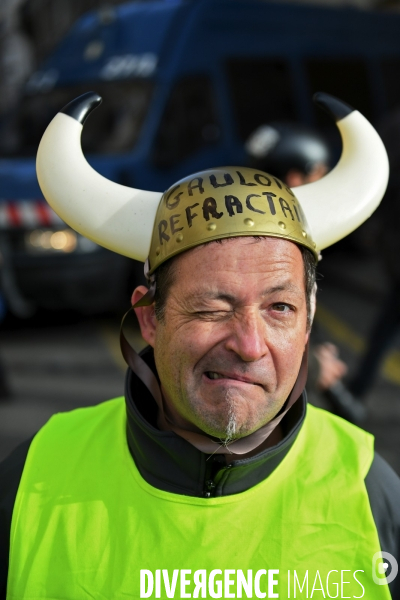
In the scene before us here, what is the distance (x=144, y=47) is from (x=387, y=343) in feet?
14.2

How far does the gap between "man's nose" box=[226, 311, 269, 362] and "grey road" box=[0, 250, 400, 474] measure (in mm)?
2633

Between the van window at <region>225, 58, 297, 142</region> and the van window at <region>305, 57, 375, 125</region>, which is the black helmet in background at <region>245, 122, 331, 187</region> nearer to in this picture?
the van window at <region>225, 58, 297, 142</region>

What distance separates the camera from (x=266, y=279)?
172 centimetres

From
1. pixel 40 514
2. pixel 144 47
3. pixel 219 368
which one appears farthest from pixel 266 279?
pixel 144 47

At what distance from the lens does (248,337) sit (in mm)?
1680

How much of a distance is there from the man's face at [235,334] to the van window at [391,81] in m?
8.80

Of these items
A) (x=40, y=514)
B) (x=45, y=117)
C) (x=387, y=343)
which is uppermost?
(x=45, y=117)

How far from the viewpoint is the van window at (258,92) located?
866 cm

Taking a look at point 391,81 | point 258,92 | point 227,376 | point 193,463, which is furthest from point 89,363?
point 227,376

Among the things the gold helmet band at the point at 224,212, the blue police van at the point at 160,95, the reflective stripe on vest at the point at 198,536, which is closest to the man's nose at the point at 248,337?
the gold helmet band at the point at 224,212

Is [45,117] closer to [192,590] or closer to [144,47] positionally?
[144,47]

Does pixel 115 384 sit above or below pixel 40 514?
above

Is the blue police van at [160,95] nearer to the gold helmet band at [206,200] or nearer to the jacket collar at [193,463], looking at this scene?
the gold helmet band at [206,200]

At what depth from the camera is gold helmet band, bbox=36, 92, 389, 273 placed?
176 centimetres
